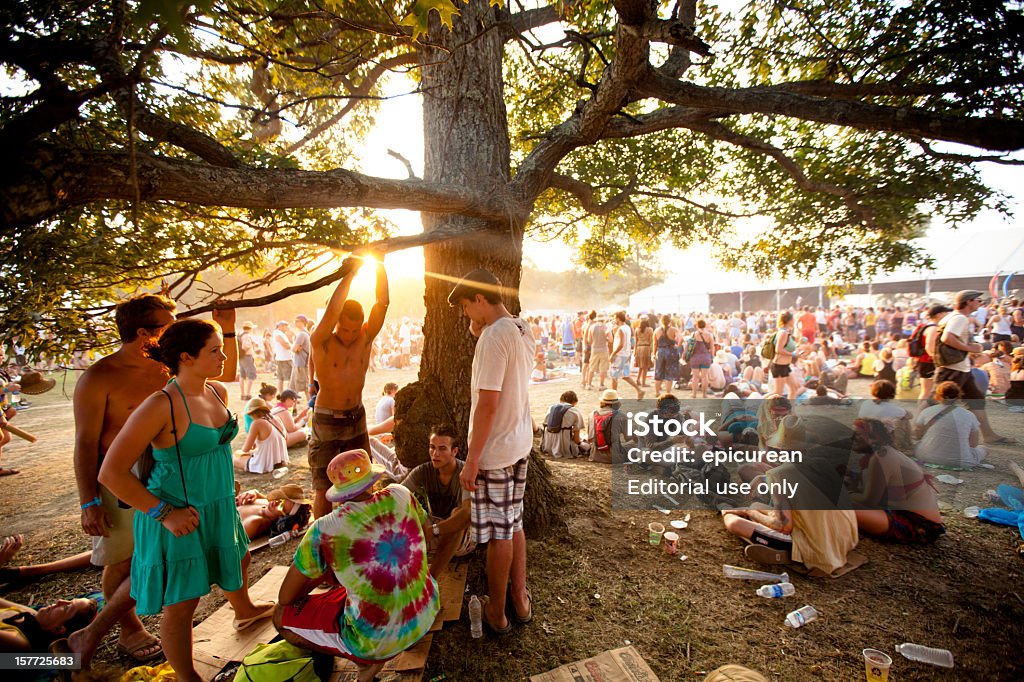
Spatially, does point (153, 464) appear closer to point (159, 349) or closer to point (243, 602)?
point (159, 349)

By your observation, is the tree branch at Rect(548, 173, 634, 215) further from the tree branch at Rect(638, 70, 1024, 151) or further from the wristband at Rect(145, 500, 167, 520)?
the wristband at Rect(145, 500, 167, 520)

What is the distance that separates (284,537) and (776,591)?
4.19 metres

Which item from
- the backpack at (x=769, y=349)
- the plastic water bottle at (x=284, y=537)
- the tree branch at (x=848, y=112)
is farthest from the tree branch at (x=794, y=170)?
the plastic water bottle at (x=284, y=537)

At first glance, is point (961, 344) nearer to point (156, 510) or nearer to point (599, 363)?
point (599, 363)

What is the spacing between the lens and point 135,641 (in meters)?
2.66

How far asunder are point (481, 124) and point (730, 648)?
4.26 m

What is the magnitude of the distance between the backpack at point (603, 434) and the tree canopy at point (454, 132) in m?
2.85

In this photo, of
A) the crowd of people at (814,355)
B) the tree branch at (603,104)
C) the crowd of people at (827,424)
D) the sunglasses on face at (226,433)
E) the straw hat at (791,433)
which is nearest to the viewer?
the tree branch at (603,104)

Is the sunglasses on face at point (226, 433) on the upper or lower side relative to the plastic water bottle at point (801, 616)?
upper

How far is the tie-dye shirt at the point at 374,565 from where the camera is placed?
6.36 feet

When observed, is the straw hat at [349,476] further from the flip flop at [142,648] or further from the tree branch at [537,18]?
the tree branch at [537,18]

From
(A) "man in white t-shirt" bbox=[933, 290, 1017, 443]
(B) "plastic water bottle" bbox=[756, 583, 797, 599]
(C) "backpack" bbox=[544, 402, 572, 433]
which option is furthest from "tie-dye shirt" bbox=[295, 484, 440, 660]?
(A) "man in white t-shirt" bbox=[933, 290, 1017, 443]

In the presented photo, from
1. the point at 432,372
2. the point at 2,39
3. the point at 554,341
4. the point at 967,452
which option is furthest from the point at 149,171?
the point at 554,341

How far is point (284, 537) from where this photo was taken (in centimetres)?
396
